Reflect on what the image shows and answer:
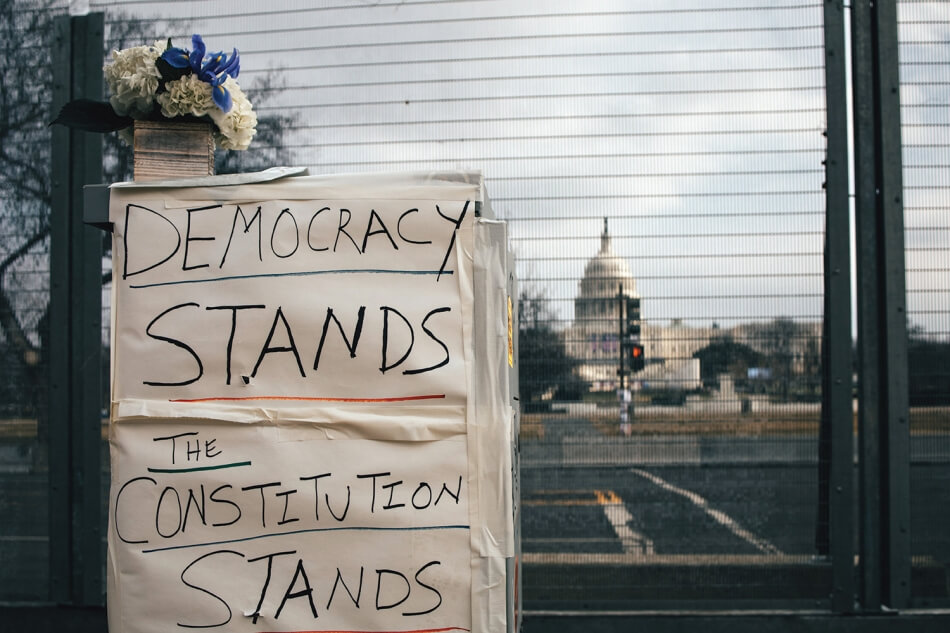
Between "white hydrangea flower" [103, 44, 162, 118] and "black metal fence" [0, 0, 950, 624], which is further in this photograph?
"black metal fence" [0, 0, 950, 624]

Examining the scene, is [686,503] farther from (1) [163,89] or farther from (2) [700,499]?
(1) [163,89]

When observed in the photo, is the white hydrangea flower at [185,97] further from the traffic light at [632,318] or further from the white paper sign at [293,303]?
the traffic light at [632,318]

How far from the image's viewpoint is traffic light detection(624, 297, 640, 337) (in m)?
3.77

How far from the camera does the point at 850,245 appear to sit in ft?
12.3

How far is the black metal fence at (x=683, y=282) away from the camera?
371cm

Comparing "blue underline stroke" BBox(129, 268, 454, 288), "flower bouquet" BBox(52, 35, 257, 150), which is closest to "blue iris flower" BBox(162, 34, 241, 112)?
"flower bouquet" BBox(52, 35, 257, 150)

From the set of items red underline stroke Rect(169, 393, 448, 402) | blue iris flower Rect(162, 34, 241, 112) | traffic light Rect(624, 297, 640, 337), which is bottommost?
red underline stroke Rect(169, 393, 448, 402)

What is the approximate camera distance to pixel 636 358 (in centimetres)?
376

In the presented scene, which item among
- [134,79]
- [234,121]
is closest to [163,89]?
[134,79]

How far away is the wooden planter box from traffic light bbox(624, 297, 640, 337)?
88.0 inches

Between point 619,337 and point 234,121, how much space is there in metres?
2.19

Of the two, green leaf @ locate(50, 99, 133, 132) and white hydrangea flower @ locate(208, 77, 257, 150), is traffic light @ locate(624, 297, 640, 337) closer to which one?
white hydrangea flower @ locate(208, 77, 257, 150)

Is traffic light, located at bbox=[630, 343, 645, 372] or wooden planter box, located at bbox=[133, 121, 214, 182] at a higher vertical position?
wooden planter box, located at bbox=[133, 121, 214, 182]

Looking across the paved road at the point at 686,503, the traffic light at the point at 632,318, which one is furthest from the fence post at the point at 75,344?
the traffic light at the point at 632,318
